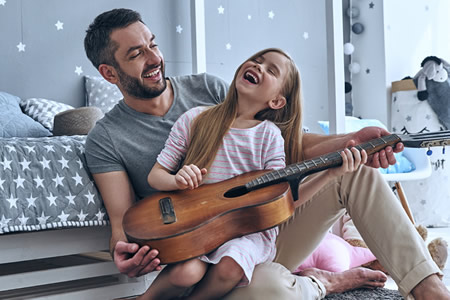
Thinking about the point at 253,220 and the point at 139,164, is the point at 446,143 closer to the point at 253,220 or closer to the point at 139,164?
the point at 253,220

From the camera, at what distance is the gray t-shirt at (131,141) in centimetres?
145

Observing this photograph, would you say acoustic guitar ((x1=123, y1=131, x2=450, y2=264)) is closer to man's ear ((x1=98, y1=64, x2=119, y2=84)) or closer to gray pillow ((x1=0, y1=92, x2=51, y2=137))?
man's ear ((x1=98, y1=64, x2=119, y2=84))

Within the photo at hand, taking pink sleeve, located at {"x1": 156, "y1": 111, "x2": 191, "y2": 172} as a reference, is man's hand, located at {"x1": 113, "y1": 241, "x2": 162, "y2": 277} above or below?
below

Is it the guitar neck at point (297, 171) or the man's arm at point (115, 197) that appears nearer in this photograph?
the guitar neck at point (297, 171)

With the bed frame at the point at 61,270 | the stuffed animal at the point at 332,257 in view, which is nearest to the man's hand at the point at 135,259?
the bed frame at the point at 61,270

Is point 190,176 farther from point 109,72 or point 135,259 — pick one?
point 109,72

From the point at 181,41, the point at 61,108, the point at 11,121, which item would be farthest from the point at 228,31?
the point at 11,121

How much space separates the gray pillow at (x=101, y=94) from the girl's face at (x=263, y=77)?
1.61 meters

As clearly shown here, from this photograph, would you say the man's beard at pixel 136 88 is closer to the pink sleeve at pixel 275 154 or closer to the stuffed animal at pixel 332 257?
the pink sleeve at pixel 275 154

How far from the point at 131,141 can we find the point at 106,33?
0.32 meters

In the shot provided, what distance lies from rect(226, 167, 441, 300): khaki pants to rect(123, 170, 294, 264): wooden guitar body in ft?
0.43

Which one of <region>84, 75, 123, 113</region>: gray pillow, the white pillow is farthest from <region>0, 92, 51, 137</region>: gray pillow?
<region>84, 75, 123, 113</region>: gray pillow

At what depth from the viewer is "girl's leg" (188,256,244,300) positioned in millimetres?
1111

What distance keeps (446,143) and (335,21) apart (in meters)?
1.07
